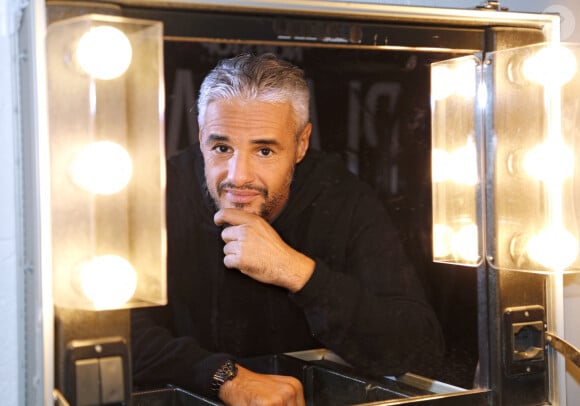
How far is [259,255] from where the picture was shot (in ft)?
3.81

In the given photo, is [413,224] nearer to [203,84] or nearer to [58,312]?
[203,84]

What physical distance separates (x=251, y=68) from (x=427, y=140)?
323mm

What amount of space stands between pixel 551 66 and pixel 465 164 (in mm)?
200

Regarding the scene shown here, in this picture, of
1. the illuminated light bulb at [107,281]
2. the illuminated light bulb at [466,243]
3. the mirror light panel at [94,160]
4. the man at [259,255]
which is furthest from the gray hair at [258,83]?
the illuminated light bulb at [466,243]

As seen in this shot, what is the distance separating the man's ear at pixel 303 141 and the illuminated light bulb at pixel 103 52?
28cm

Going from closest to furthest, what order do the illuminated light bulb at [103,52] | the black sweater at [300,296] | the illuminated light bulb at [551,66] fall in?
1. the illuminated light bulb at [103,52]
2. the black sweater at [300,296]
3. the illuminated light bulb at [551,66]

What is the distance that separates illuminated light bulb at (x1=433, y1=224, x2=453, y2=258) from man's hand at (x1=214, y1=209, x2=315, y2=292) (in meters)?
0.24

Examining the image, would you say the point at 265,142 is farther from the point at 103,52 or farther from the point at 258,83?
the point at 103,52

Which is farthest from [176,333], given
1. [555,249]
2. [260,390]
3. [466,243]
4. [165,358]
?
[555,249]

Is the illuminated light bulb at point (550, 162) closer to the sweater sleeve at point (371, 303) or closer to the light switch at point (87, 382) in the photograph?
the sweater sleeve at point (371, 303)

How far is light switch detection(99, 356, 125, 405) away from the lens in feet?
3.38

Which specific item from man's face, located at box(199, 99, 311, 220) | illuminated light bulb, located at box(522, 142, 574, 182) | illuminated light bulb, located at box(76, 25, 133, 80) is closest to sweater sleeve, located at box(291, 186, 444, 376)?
man's face, located at box(199, 99, 311, 220)

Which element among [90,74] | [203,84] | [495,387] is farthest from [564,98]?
[90,74]

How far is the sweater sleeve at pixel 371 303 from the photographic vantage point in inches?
46.7
